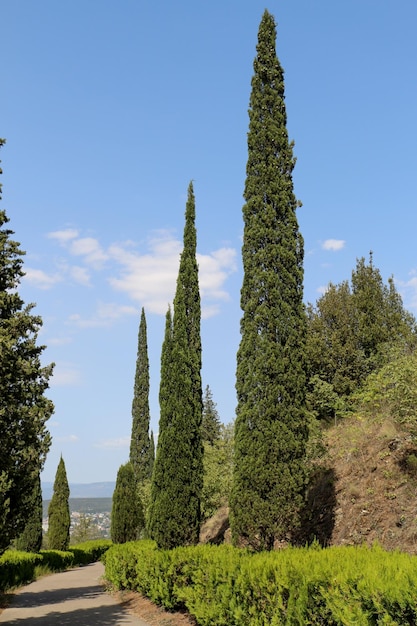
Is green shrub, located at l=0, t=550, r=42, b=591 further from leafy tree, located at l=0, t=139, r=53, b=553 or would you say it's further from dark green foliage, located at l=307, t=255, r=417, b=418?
dark green foliage, located at l=307, t=255, r=417, b=418

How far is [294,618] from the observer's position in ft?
21.4

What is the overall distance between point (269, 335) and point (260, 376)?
1.00m

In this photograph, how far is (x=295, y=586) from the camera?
660 centimetres

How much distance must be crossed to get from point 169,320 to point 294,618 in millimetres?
12339

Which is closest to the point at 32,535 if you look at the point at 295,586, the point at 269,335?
the point at 269,335

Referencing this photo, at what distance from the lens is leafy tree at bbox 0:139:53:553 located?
447 inches

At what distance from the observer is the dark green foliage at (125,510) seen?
29.0 m

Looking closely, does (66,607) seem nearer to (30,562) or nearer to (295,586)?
(30,562)

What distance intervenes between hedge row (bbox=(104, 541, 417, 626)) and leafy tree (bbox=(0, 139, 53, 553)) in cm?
412

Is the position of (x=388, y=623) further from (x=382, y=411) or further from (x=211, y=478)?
(x=211, y=478)

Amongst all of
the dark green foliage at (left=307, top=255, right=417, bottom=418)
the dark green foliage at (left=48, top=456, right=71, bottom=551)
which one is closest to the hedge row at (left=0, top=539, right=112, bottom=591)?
the dark green foliage at (left=48, top=456, right=71, bottom=551)

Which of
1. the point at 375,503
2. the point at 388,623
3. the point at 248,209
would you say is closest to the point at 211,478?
the point at 375,503

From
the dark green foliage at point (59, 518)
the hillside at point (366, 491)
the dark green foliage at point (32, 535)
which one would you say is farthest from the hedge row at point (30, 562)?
the hillside at point (366, 491)

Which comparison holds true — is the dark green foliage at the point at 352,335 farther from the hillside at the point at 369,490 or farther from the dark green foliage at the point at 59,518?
the dark green foliage at the point at 59,518
